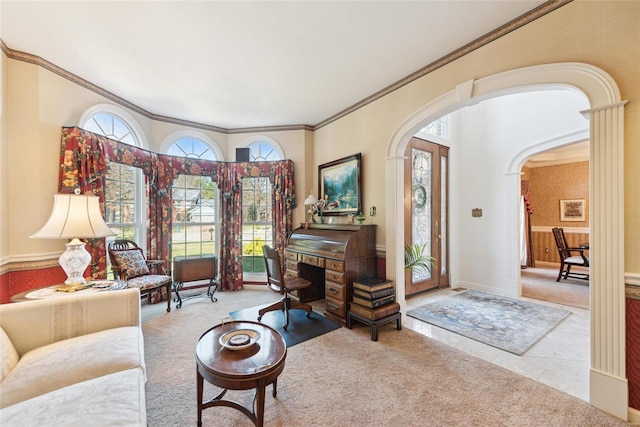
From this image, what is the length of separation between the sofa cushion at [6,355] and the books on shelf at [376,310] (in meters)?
2.64

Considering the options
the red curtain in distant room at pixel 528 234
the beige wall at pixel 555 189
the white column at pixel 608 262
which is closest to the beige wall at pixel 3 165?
the white column at pixel 608 262

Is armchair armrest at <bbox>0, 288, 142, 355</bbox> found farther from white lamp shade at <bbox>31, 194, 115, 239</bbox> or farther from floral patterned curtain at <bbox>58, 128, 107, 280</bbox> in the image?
floral patterned curtain at <bbox>58, 128, 107, 280</bbox>

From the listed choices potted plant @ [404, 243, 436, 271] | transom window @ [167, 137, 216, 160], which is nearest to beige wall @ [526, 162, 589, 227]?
potted plant @ [404, 243, 436, 271]

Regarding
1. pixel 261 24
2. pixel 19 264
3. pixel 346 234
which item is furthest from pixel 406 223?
pixel 19 264

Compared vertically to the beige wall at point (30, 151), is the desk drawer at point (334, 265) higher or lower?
lower

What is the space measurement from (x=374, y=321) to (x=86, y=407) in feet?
7.58

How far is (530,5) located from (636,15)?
62cm

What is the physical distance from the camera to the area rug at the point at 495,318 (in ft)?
8.91

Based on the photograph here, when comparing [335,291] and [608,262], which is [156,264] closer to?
[335,291]

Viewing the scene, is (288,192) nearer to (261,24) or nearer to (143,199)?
(143,199)

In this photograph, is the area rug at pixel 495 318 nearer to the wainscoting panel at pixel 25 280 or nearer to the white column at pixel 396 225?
the white column at pixel 396 225

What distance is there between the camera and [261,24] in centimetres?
213

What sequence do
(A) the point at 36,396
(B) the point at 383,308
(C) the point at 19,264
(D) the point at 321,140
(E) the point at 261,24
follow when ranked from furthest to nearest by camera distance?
(D) the point at 321,140 → (B) the point at 383,308 → (C) the point at 19,264 → (E) the point at 261,24 → (A) the point at 36,396

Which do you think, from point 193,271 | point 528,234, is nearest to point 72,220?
point 193,271
